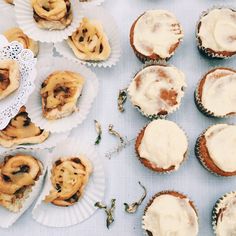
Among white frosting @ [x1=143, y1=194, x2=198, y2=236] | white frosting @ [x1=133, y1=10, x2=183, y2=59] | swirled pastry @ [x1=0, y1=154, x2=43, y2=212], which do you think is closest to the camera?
white frosting @ [x1=143, y1=194, x2=198, y2=236]

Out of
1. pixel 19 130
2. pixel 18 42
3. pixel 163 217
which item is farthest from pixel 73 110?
pixel 163 217

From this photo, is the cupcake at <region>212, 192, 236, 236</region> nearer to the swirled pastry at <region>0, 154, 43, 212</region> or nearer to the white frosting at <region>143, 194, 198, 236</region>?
the white frosting at <region>143, 194, 198, 236</region>

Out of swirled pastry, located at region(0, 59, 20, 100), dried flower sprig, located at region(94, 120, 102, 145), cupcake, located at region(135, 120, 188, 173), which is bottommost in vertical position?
dried flower sprig, located at region(94, 120, 102, 145)

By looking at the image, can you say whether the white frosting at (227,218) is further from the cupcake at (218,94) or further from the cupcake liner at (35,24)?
the cupcake liner at (35,24)

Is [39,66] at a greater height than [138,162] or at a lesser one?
greater

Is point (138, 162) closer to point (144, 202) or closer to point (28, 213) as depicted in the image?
point (144, 202)

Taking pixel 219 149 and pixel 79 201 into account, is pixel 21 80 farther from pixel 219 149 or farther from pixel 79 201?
pixel 219 149

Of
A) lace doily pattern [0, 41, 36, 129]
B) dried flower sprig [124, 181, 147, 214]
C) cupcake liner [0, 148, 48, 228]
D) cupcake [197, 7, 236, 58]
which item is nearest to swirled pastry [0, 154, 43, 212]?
cupcake liner [0, 148, 48, 228]
